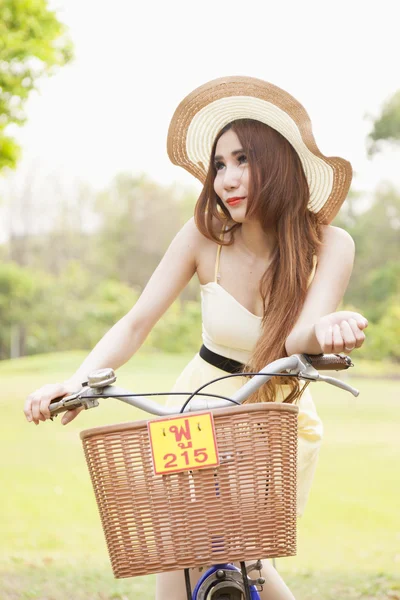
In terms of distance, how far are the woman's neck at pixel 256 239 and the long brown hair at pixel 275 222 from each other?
3 centimetres

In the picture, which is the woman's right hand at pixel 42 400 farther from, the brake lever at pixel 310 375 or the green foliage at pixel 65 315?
the green foliage at pixel 65 315

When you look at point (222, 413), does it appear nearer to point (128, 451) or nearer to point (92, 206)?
point (128, 451)

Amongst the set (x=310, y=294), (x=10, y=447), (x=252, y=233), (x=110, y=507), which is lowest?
(x=10, y=447)

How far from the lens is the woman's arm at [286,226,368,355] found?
6.05 ft

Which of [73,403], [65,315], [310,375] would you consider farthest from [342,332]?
[65,315]

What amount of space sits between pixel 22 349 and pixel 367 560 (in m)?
18.4

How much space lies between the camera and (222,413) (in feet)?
5.49

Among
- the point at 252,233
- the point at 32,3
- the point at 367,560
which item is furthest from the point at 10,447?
the point at 252,233

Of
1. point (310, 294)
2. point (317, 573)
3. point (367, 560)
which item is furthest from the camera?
point (367, 560)

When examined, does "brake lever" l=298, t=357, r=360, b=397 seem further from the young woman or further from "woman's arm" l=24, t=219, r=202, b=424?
"woman's arm" l=24, t=219, r=202, b=424

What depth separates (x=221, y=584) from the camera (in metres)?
Answer: 1.99

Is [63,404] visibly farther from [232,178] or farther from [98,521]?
[98,521]

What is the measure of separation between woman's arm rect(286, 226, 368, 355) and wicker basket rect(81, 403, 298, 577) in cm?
19

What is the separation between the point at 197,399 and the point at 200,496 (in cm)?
20
